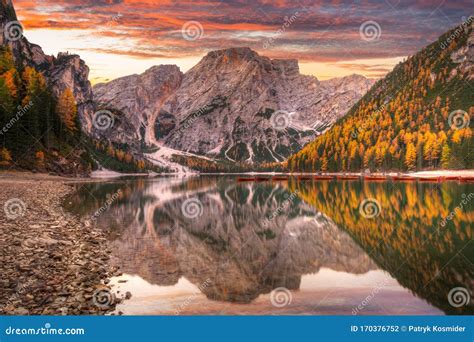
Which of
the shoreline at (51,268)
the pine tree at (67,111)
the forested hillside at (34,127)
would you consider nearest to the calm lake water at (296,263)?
the shoreline at (51,268)

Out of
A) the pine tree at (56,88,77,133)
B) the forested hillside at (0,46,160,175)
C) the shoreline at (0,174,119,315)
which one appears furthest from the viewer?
the pine tree at (56,88,77,133)

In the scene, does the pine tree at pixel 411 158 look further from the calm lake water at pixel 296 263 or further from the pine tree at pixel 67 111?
the calm lake water at pixel 296 263

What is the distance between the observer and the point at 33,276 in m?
15.0

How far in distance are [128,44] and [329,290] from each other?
34703 millimetres

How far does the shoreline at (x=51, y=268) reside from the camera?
12500 millimetres

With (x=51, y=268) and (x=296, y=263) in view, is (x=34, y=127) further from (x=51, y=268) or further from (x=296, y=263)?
(x=296, y=263)

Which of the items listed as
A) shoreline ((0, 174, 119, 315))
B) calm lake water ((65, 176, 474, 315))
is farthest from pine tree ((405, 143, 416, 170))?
shoreline ((0, 174, 119, 315))

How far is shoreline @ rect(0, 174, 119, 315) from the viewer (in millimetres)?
12500

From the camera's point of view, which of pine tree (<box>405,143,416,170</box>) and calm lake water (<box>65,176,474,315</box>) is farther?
pine tree (<box>405,143,416,170</box>)

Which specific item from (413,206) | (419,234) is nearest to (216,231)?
(419,234)

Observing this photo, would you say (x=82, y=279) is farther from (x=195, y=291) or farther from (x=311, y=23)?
(x=311, y=23)

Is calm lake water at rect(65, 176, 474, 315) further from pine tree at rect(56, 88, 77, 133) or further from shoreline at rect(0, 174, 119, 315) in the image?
pine tree at rect(56, 88, 77, 133)

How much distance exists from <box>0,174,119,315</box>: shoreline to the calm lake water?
889mm

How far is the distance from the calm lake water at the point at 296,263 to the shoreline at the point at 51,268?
2.92 feet
